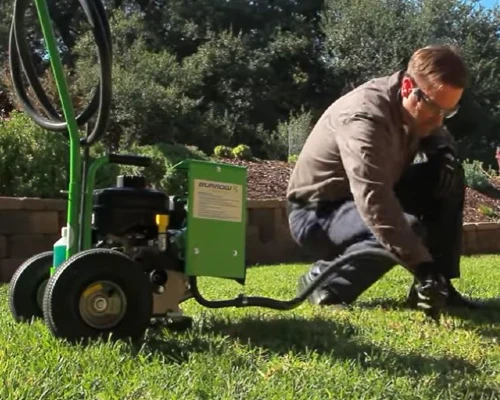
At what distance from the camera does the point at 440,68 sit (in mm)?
2611

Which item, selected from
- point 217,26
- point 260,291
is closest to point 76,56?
point 217,26

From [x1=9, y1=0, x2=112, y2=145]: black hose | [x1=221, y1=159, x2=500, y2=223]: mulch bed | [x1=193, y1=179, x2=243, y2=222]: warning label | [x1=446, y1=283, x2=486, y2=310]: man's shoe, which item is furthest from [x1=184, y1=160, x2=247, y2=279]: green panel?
[x1=221, y1=159, x2=500, y2=223]: mulch bed

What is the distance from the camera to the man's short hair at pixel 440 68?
2607 mm

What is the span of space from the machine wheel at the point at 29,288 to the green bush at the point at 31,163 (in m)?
2.73

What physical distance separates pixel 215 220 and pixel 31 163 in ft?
10.6

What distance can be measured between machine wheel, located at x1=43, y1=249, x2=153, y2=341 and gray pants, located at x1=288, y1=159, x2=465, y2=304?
0.99 metres

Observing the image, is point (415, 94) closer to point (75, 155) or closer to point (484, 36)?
point (75, 155)

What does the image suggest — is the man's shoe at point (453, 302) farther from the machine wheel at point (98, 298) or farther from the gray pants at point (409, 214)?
the machine wheel at point (98, 298)

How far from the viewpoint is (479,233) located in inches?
278

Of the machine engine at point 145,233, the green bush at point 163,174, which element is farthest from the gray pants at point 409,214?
the green bush at point 163,174

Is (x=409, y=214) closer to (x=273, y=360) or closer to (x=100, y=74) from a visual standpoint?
(x=273, y=360)

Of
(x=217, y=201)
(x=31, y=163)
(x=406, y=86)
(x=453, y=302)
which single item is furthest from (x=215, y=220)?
(x=31, y=163)

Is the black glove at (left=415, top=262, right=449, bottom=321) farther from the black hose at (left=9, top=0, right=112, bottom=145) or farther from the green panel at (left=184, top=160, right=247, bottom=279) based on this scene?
the black hose at (left=9, top=0, right=112, bottom=145)

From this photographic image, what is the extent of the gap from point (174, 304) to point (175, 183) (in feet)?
11.4
